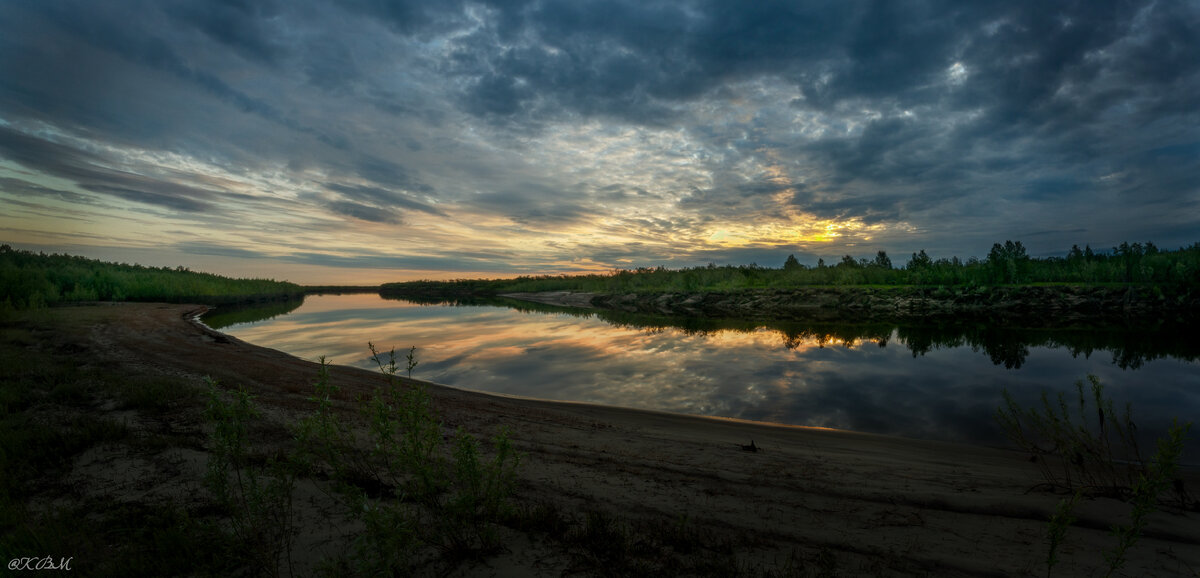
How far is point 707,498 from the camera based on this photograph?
4543 millimetres

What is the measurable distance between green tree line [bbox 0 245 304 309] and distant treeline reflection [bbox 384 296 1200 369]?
33010mm

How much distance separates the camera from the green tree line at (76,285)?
22.9 m

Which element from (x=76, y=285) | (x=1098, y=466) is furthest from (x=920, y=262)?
(x=76, y=285)

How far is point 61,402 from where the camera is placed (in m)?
6.79

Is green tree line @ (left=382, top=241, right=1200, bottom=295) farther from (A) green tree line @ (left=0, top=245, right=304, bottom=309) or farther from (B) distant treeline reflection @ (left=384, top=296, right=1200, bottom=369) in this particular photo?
(A) green tree line @ (left=0, top=245, right=304, bottom=309)

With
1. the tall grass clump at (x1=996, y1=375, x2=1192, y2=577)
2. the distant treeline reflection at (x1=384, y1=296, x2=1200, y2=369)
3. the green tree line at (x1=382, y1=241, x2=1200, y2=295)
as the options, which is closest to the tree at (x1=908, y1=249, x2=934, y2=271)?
the green tree line at (x1=382, y1=241, x2=1200, y2=295)

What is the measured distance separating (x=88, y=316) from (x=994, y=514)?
3366cm

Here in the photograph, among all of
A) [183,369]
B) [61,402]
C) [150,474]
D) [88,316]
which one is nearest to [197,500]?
[150,474]

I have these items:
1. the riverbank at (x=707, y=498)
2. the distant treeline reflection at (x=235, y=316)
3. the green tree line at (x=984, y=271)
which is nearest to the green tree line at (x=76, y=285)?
the distant treeline reflection at (x=235, y=316)

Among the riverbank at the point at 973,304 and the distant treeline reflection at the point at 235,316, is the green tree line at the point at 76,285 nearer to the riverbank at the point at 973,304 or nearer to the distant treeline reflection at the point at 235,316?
the distant treeline reflection at the point at 235,316

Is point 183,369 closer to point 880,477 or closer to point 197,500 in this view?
point 197,500

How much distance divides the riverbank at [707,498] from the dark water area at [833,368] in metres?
1.89

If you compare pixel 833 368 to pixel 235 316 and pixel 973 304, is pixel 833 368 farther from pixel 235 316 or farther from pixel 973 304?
pixel 235 316

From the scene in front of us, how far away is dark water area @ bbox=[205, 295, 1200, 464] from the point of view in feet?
30.0
